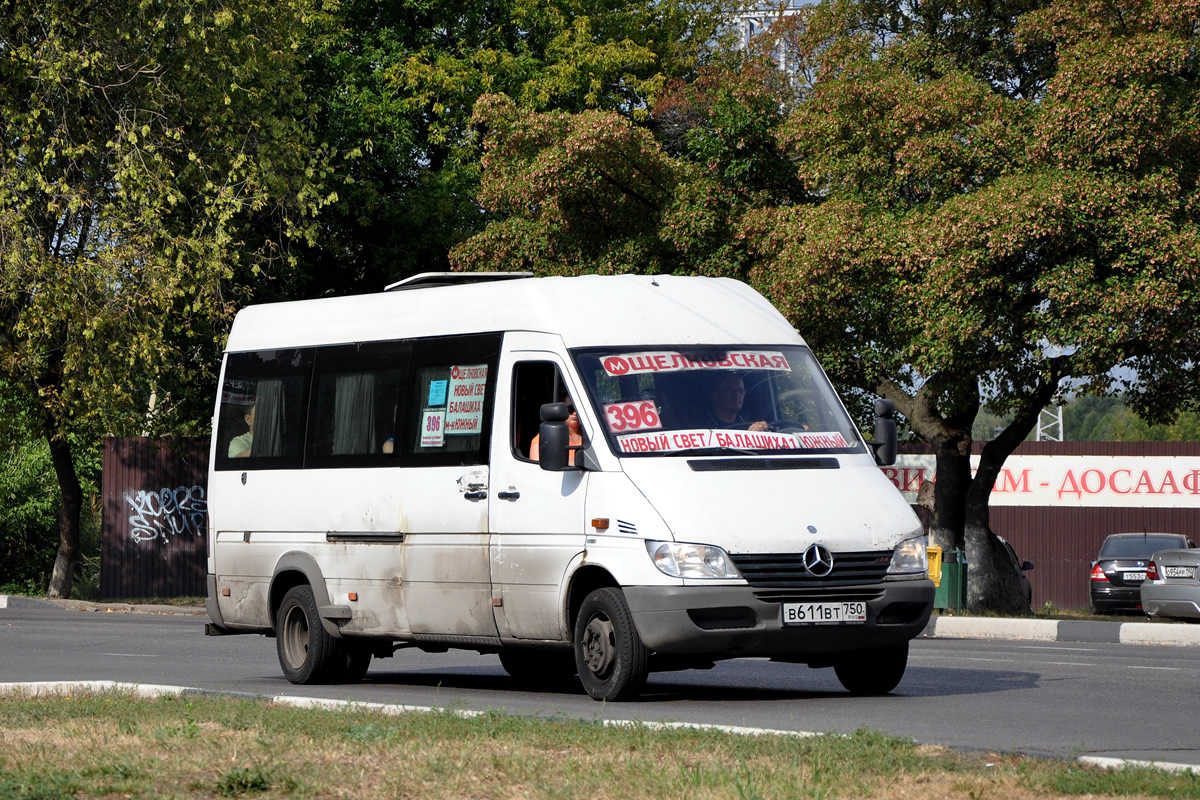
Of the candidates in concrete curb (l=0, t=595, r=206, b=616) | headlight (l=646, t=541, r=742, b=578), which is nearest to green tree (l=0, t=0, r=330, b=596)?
concrete curb (l=0, t=595, r=206, b=616)

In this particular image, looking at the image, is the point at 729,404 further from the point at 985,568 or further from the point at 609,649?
the point at 985,568

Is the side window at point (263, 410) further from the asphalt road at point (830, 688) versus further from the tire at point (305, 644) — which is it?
the asphalt road at point (830, 688)

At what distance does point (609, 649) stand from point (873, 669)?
1854 millimetres

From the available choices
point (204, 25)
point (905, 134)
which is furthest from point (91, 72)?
point (905, 134)

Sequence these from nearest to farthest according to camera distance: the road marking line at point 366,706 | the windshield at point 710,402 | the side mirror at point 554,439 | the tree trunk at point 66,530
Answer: the road marking line at point 366,706
the side mirror at point 554,439
the windshield at point 710,402
the tree trunk at point 66,530

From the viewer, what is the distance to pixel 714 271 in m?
26.6

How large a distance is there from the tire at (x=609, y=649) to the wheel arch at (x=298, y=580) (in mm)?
2593

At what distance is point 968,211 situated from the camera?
22.2 metres

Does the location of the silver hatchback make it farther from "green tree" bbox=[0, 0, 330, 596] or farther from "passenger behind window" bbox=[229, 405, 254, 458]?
"green tree" bbox=[0, 0, 330, 596]

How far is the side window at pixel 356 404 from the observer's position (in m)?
12.9

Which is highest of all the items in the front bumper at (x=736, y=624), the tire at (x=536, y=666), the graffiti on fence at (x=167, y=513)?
the graffiti on fence at (x=167, y=513)

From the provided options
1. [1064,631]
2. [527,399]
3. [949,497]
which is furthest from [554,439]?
[949,497]

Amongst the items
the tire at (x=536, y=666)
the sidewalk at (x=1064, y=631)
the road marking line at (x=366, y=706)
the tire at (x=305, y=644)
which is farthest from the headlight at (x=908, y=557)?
the sidewalk at (x=1064, y=631)

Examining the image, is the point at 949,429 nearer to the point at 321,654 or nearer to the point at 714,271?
the point at 714,271
